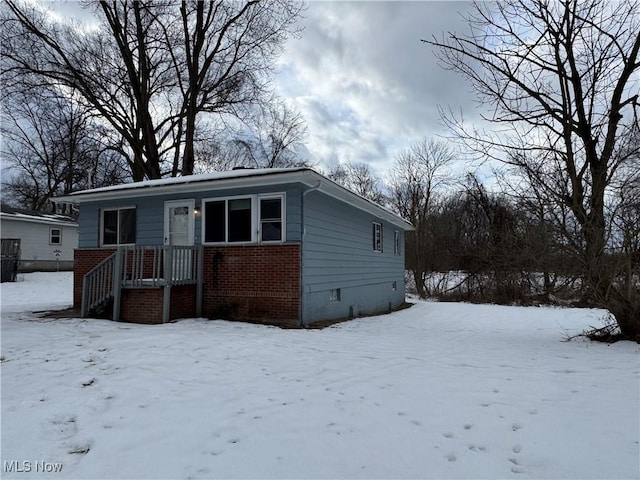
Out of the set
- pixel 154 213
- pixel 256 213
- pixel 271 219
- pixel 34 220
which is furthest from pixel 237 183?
pixel 34 220

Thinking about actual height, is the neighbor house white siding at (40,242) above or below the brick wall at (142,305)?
above

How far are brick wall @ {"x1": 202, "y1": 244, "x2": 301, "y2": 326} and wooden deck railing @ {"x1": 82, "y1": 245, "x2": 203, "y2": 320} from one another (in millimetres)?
325

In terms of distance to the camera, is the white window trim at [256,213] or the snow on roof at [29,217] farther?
the snow on roof at [29,217]

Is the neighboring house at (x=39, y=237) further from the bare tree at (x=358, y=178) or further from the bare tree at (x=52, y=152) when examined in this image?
the bare tree at (x=358, y=178)

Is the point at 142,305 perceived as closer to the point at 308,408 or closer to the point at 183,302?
the point at 183,302

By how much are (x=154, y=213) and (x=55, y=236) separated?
18.3m

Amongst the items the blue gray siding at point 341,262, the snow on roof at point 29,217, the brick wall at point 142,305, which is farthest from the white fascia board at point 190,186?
the snow on roof at point 29,217

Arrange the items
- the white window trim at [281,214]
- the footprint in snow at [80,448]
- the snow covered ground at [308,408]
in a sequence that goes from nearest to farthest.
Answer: the snow covered ground at [308,408], the footprint in snow at [80,448], the white window trim at [281,214]

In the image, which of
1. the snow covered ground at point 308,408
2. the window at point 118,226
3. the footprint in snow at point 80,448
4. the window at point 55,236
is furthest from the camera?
the window at point 55,236

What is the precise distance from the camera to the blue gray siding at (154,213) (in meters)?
8.77

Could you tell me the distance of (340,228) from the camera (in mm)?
11016

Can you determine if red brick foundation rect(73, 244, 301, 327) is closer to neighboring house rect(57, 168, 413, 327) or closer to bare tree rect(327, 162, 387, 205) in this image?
neighboring house rect(57, 168, 413, 327)

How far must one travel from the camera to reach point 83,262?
11.3 m

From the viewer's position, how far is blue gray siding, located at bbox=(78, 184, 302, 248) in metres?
8.77
